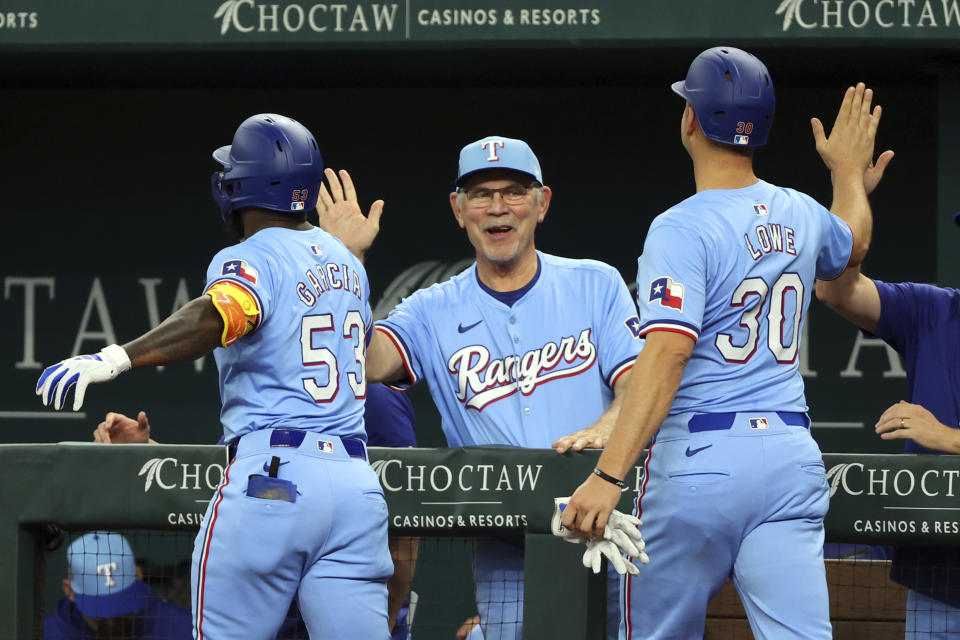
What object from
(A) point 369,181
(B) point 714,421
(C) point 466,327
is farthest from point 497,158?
(A) point 369,181

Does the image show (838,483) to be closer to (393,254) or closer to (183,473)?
(183,473)

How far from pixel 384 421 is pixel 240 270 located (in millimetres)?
1288

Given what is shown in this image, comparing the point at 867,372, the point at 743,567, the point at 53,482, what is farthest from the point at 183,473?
the point at 867,372

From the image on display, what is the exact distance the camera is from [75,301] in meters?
5.94

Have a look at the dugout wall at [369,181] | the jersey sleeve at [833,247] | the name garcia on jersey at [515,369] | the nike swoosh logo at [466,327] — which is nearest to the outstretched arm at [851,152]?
the jersey sleeve at [833,247]

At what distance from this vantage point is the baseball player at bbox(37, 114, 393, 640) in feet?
8.63

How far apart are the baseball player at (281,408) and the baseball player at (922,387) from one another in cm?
126

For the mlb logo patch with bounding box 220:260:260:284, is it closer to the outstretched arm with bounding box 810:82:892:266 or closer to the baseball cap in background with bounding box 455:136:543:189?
the baseball cap in background with bounding box 455:136:543:189

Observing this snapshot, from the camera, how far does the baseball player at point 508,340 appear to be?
329cm

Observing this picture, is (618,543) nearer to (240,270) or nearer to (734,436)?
(734,436)

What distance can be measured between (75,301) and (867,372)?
11.4 ft

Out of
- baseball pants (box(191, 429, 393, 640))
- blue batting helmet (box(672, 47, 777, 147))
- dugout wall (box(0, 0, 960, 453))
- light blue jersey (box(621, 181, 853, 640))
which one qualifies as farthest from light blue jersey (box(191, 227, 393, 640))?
dugout wall (box(0, 0, 960, 453))

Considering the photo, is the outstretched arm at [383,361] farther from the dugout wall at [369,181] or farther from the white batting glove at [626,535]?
the dugout wall at [369,181]

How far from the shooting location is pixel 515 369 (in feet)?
10.9
